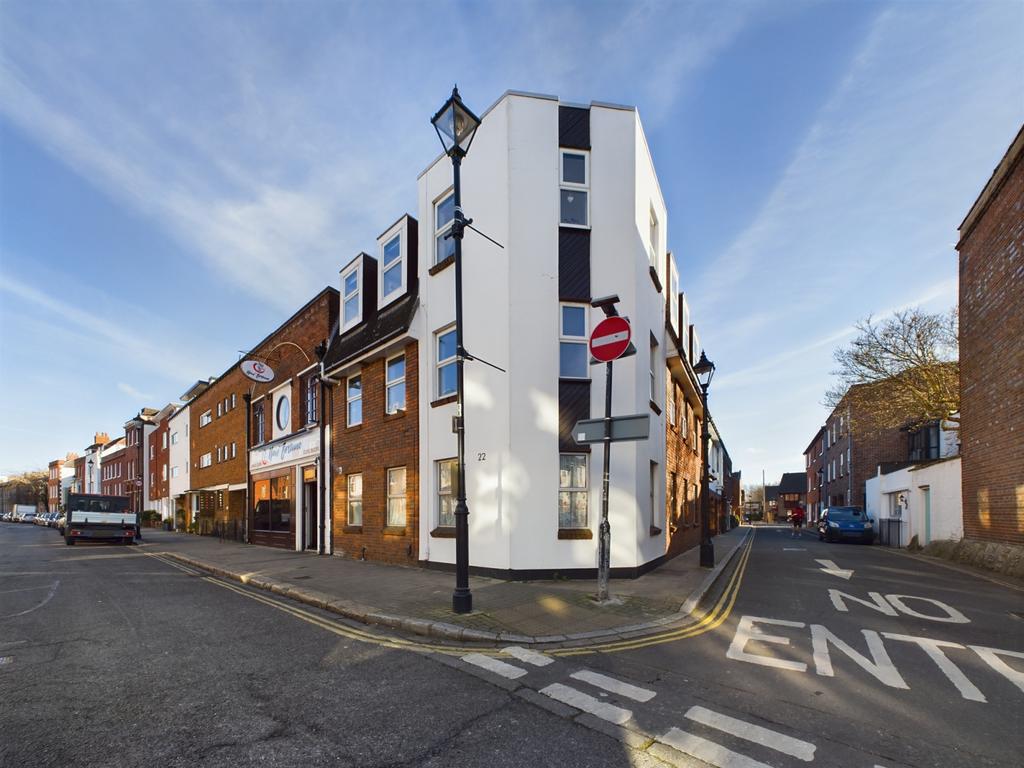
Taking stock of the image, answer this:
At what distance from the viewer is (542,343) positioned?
1059cm

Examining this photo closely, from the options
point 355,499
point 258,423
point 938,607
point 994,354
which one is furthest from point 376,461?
point 994,354

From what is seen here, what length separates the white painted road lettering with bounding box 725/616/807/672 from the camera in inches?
216

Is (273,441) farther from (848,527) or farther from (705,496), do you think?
(848,527)

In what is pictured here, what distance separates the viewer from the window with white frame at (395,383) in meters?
13.5

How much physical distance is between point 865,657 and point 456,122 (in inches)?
332

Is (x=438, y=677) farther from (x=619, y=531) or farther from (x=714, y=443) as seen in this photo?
(x=714, y=443)

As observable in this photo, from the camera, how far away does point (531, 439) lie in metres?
10.3

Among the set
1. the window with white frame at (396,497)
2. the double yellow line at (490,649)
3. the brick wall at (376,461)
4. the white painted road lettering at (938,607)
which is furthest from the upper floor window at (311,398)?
the white painted road lettering at (938,607)

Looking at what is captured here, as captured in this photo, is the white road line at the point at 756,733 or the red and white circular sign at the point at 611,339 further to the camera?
the red and white circular sign at the point at 611,339

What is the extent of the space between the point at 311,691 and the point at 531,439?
6198 mm

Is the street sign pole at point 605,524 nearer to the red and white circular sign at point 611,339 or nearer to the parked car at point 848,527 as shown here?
the red and white circular sign at point 611,339

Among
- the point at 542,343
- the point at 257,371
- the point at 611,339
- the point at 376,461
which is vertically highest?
the point at 257,371

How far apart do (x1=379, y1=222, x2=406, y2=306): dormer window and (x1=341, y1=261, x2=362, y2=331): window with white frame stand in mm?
1223

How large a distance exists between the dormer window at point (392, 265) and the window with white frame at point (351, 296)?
1.22m
